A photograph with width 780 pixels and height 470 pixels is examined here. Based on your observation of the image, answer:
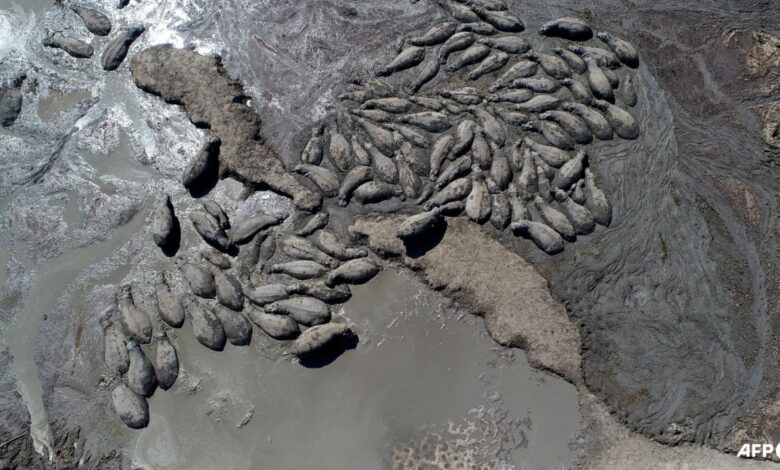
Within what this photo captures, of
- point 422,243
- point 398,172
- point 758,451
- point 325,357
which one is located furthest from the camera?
point 398,172

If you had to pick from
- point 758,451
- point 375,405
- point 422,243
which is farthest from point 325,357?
point 758,451

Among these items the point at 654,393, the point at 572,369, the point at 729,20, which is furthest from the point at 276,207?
the point at 729,20

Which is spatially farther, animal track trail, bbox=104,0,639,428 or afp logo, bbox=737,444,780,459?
animal track trail, bbox=104,0,639,428

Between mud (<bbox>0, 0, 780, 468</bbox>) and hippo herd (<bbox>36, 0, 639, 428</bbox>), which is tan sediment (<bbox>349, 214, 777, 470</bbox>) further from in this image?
hippo herd (<bbox>36, 0, 639, 428</bbox>)

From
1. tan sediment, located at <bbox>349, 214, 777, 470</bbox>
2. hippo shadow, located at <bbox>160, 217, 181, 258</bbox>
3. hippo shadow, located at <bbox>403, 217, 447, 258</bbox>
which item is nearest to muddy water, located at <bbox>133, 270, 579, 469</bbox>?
tan sediment, located at <bbox>349, 214, 777, 470</bbox>

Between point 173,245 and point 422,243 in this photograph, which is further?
Result: point 173,245

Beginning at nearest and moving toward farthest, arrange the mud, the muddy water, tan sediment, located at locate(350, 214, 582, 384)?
the muddy water < the mud < tan sediment, located at locate(350, 214, 582, 384)

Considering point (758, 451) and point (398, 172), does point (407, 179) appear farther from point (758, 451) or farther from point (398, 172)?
point (758, 451)
